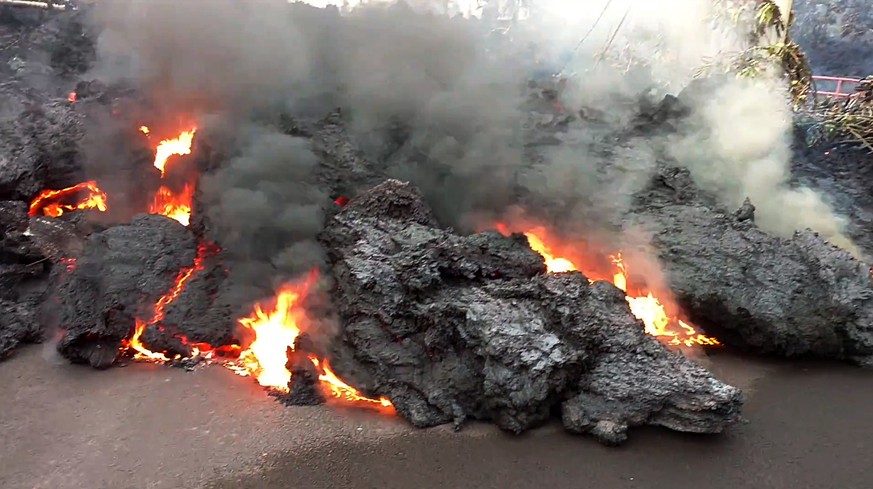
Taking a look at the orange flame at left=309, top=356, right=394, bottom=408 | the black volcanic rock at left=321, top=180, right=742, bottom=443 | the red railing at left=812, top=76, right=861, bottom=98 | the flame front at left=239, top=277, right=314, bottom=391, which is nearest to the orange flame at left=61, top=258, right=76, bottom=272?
the flame front at left=239, top=277, right=314, bottom=391

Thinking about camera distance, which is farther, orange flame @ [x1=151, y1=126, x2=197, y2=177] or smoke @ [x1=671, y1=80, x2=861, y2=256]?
orange flame @ [x1=151, y1=126, x2=197, y2=177]

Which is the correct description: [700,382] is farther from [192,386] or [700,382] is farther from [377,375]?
[192,386]

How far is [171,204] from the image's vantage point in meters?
7.78

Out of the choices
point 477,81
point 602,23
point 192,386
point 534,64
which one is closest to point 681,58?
point 602,23

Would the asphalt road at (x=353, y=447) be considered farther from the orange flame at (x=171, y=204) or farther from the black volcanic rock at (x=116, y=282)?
the orange flame at (x=171, y=204)

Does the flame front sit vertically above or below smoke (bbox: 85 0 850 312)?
below

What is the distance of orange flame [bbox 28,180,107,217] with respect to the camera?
778 cm

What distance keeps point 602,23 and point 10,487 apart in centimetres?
1337

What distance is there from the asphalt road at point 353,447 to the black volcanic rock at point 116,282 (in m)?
0.50

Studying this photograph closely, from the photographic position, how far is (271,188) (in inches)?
267

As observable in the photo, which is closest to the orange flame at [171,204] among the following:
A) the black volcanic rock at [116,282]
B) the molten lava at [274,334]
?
the black volcanic rock at [116,282]

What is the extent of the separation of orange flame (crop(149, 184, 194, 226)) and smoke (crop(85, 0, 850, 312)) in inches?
36.9

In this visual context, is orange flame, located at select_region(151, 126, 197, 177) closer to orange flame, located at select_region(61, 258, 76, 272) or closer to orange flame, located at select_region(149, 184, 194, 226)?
orange flame, located at select_region(149, 184, 194, 226)

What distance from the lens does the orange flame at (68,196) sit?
7777mm
